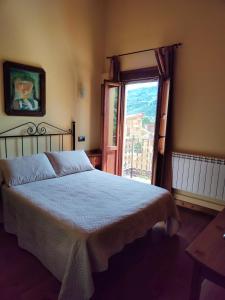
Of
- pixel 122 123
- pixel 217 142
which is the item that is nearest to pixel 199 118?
pixel 217 142

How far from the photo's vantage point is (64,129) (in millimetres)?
3535

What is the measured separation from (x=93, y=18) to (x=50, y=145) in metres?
2.28

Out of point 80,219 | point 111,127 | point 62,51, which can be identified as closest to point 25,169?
point 80,219

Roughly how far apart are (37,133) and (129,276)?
7.41 feet

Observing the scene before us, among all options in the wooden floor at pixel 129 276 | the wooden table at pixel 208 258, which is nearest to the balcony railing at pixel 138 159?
the wooden floor at pixel 129 276

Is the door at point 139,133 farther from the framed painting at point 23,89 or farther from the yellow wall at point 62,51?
the framed painting at point 23,89

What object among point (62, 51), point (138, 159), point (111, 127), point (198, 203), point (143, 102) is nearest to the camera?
point (198, 203)

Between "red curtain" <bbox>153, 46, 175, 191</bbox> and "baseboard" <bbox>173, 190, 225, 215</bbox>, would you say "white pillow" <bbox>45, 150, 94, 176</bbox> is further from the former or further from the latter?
"baseboard" <bbox>173, 190, 225, 215</bbox>

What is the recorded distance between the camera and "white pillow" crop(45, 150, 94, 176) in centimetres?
294

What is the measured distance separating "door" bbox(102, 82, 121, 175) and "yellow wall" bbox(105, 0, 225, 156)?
0.81 meters

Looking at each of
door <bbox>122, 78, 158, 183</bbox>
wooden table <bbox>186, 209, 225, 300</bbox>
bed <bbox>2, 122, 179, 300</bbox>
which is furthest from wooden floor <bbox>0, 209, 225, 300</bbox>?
door <bbox>122, 78, 158, 183</bbox>

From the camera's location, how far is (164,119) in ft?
10.7

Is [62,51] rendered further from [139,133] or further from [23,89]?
[139,133]

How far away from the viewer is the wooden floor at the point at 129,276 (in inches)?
65.4
